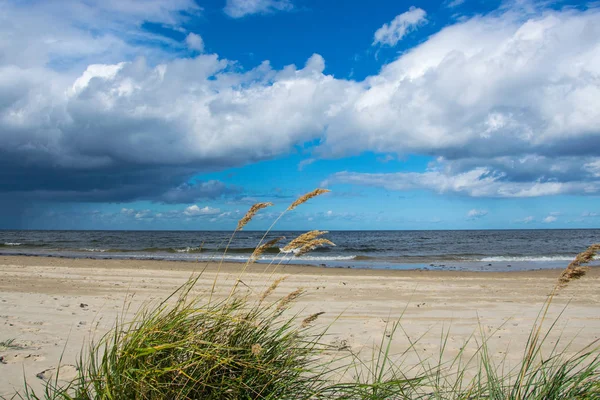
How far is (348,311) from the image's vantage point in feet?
30.9

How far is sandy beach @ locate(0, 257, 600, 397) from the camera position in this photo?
17.5 ft

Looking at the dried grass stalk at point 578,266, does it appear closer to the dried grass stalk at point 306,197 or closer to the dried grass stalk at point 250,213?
the dried grass stalk at point 306,197

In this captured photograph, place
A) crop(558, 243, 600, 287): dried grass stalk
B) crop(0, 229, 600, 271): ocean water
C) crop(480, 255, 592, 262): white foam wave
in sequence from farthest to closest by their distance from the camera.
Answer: crop(480, 255, 592, 262): white foam wave, crop(0, 229, 600, 271): ocean water, crop(558, 243, 600, 287): dried grass stalk

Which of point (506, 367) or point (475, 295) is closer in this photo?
point (506, 367)

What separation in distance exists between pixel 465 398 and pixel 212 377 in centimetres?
149

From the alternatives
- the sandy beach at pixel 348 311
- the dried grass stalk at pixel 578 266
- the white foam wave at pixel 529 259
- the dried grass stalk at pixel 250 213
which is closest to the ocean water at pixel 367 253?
the white foam wave at pixel 529 259

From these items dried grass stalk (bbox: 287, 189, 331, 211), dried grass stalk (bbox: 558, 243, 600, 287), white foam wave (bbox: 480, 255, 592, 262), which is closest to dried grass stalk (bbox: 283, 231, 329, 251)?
dried grass stalk (bbox: 287, 189, 331, 211)

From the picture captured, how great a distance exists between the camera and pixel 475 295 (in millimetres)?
12836

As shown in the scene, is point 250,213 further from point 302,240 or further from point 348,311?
point 348,311

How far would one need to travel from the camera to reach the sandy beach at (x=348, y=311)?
17.5ft

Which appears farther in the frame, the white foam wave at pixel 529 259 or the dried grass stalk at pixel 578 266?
the white foam wave at pixel 529 259

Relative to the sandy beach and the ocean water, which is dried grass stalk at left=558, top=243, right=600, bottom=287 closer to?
the sandy beach

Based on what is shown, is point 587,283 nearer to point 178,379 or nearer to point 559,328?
point 559,328

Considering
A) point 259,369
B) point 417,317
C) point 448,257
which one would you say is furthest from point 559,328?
point 448,257
